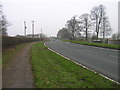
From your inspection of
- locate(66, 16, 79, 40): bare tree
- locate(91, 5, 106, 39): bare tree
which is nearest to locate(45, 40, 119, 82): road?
locate(91, 5, 106, 39): bare tree

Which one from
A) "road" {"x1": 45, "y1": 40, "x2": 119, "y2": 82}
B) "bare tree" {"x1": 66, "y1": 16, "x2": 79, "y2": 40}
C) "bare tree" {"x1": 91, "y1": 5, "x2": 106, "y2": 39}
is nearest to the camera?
"road" {"x1": 45, "y1": 40, "x2": 119, "y2": 82}

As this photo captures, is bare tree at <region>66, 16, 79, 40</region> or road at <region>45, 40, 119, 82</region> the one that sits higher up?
bare tree at <region>66, 16, 79, 40</region>

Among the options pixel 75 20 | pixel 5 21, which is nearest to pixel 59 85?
pixel 5 21

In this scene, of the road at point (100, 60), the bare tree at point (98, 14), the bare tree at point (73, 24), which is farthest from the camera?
the bare tree at point (73, 24)

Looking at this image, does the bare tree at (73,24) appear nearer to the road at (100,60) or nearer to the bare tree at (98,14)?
the bare tree at (98,14)

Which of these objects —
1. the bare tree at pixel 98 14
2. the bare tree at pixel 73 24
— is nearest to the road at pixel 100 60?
the bare tree at pixel 98 14

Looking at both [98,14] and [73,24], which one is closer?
[98,14]

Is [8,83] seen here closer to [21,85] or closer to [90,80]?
[21,85]

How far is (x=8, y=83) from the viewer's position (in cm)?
641

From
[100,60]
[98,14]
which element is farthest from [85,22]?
[100,60]

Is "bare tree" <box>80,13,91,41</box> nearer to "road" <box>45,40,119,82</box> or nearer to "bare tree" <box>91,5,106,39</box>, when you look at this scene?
"bare tree" <box>91,5,106,39</box>

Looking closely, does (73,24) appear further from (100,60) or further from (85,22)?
(100,60)

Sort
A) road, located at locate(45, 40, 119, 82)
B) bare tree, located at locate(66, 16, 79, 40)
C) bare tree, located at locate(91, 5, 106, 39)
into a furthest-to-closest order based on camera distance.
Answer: bare tree, located at locate(66, 16, 79, 40), bare tree, located at locate(91, 5, 106, 39), road, located at locate(45, 40, 119, 82)

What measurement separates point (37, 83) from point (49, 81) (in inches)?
22.1
